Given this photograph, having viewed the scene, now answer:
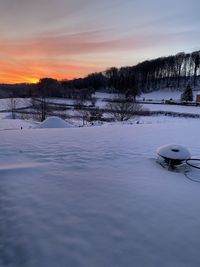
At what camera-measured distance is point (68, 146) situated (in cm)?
579

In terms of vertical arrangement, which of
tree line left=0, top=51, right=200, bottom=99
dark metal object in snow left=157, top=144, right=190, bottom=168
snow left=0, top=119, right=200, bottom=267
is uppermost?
tree line left=0, top=51, right=200, bottom=99

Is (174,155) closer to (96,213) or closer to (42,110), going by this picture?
(96,213)

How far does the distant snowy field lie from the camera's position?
1.96 metres

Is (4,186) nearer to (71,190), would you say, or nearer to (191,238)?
(71,190)

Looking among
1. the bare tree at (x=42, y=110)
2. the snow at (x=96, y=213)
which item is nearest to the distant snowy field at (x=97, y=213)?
the snow at (x=96, y=213)

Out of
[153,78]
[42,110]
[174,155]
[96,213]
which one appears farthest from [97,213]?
[153,78]

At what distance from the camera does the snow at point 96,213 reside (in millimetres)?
1960

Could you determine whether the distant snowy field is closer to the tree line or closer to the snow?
the snow

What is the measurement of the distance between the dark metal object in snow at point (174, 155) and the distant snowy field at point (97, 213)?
0.65ft

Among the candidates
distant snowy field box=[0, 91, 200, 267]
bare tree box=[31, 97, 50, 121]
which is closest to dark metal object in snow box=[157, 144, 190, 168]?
distant snowy field box=[0, 91, 200, 267]

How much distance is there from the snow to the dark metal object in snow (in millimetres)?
241

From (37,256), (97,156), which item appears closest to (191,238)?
(37,256)

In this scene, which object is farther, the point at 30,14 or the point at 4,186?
the point at 30,14

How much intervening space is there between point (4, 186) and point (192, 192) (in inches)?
105
